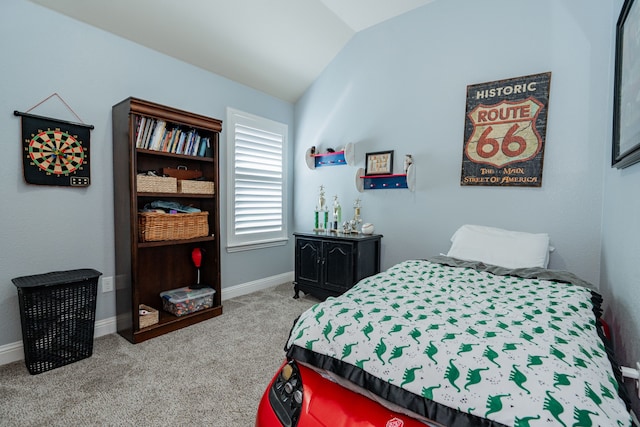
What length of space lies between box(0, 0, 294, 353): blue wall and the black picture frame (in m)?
3.27

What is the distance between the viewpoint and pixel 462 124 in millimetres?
2822

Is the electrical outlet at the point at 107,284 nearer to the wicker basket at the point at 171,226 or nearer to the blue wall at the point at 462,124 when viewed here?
the wicker basket at the point at 171,226

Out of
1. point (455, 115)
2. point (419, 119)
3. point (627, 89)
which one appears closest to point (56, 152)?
point (419, 119)

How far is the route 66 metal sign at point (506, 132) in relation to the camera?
2.46 meters

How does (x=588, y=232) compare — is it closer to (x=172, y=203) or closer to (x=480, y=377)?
(x=480, y=377)

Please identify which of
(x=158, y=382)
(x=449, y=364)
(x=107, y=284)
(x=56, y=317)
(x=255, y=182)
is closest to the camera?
(x=449, y=364)

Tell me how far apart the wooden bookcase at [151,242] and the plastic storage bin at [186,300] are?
52 mm

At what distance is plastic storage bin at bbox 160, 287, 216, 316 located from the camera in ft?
8.68

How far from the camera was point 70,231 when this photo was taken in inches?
91.0

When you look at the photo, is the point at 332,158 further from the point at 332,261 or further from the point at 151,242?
the point at 151,242

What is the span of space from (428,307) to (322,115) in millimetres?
3062

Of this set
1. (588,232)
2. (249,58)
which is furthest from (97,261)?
(588,232)

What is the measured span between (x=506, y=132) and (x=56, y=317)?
3.71 metres

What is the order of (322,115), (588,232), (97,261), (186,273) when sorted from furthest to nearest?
(322,115) < (186,273) < (97,261) < (588,232)
